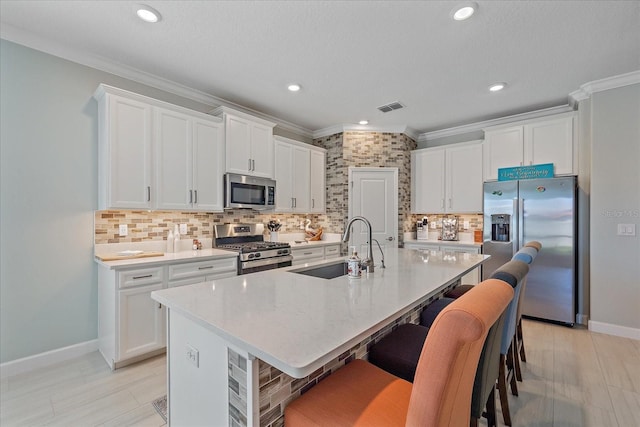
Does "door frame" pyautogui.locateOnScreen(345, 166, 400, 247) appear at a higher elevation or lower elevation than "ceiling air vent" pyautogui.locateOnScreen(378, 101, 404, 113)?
lower

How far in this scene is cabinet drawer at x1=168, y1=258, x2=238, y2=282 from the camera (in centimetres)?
277

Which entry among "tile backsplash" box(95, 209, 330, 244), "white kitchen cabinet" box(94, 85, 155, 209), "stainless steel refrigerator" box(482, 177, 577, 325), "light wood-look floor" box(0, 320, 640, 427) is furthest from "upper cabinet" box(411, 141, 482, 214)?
"white kitchen cabinet" box(94, 85, 155, 209)

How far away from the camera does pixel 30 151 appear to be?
2496 millimetres

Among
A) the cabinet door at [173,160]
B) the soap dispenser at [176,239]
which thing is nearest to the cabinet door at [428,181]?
the cabinet door at [173,160]

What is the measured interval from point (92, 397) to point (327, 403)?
206cm

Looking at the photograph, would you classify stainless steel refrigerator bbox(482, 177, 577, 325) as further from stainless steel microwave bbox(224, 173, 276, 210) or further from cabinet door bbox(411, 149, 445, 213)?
stainless steel microwave bbox(224, 173, 276, 210)

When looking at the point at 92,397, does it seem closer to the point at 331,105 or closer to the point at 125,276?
the point at 125,276

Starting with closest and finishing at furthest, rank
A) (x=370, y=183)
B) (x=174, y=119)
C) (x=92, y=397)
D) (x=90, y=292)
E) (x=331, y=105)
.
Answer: (x=92, y=397)
(x=90, y=292)
(x=174, y=119)
(x=331, y=105)
(x=370, y=183)

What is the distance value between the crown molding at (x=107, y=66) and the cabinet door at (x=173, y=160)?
475 mm

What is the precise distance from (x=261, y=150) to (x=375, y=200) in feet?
6.71

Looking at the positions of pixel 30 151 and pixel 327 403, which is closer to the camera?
pixel 327 403

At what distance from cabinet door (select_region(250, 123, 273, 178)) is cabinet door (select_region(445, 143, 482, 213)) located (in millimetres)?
2867

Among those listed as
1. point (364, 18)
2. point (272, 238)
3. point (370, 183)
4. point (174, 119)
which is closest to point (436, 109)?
point (370, 183)

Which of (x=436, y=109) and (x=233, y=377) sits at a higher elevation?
(x=436, y=109)
